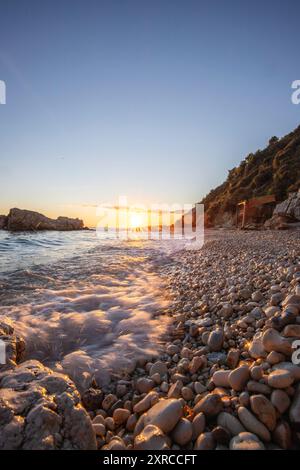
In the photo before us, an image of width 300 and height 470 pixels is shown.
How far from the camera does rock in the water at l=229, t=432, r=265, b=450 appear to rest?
127cm

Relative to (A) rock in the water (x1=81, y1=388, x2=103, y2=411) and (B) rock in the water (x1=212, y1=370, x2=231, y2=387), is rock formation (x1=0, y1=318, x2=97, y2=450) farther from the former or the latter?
(B) rock in the water (x1=212, y1=370, x2=231, y2=387)

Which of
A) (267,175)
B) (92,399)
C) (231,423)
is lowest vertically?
(92,399)

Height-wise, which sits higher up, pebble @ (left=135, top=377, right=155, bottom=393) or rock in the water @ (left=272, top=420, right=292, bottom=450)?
rock in the water @ (left=272, top=420, right=292, bottom=450)

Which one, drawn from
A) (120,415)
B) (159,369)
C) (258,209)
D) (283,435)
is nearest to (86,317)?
(159,369)

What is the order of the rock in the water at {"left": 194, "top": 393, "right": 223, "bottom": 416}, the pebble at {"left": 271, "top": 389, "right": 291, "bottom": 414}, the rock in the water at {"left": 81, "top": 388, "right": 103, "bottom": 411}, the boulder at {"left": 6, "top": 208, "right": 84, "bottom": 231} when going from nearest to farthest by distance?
the pebble at {"left": 271, "top": 389, "right": 291, "bottom": 414}
the rock in the water at {"left": 194, "top": 393, "right": 223, "bottom": 416}
the rock in the water at {"left": 81, "top": 388, "right": 103, "bottom": 411}
the boulder at {"left": 6, "top": 208, "right": 84, "bottom": 231}

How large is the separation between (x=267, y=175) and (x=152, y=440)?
40.8m

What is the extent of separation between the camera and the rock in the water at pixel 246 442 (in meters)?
1.27

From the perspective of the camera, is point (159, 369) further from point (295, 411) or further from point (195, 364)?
point (295, 411)

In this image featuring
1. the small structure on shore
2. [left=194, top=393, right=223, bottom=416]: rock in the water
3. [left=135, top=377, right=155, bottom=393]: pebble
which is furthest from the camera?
the small structure on shore

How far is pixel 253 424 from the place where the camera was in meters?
1.40

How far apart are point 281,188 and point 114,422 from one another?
108 feet

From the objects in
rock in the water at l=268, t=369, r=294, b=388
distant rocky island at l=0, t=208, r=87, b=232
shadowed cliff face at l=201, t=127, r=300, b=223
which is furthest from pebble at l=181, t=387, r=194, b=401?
distant rocky island at l=0, t=208, r=87, b=232

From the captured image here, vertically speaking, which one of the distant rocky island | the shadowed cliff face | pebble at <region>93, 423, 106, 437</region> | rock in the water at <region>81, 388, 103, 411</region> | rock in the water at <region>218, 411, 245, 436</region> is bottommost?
rock in the water at <region>81, 388, 103, 411</region>

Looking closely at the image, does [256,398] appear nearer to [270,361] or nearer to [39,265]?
[270,361]
